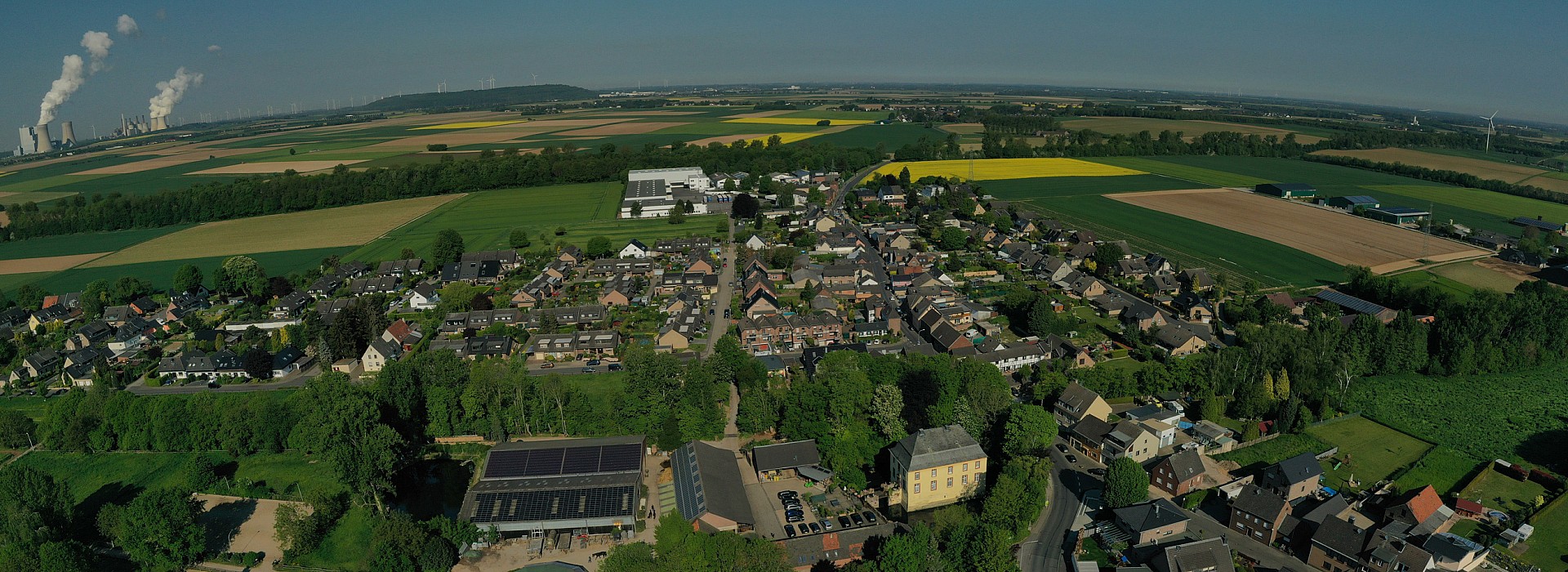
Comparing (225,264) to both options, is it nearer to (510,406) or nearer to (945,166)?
(510,406)

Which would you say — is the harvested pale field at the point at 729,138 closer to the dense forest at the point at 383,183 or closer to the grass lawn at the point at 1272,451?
the dense forest at the point at 383,183

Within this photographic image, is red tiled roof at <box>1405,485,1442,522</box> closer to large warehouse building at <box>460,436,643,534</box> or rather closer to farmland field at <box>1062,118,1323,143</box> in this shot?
large warehouse building at <box>460,436,643,534</box>

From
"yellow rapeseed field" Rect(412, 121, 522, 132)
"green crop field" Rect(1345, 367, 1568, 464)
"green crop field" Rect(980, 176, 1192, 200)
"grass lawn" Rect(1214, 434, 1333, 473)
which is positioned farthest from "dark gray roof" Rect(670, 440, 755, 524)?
"yellow rapeseed field" Rect(412, 121, 522, 132)

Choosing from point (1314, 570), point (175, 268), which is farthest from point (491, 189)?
point (1314, 570)

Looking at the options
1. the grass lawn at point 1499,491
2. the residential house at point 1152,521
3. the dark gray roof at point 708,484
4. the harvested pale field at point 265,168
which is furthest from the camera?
the harvested pale field at point 265,168

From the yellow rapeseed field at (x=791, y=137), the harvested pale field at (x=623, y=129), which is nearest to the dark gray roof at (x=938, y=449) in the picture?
the yellow rapeseed field at (x=791, y=137)

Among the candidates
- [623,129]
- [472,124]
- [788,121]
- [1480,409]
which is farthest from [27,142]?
[1480,409]
